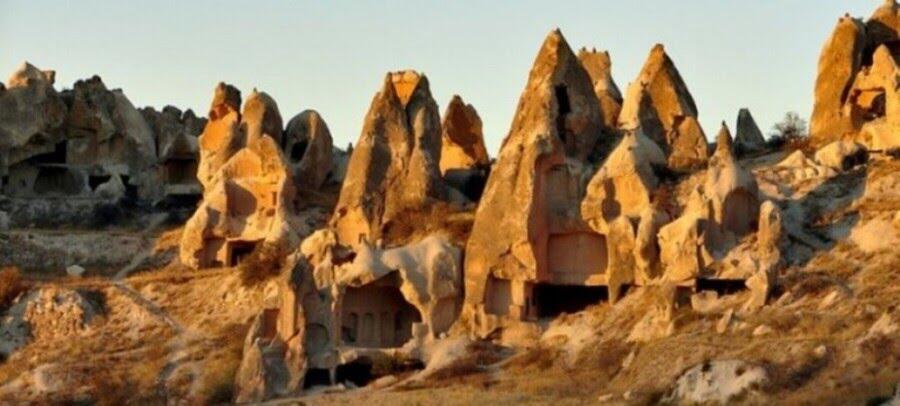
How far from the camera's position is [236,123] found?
58.9m

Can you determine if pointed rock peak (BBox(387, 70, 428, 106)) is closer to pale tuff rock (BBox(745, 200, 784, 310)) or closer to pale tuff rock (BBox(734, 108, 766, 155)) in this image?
pale tuff rock (BBox(734, 108, 766, 155))

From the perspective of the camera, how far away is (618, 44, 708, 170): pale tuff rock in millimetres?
52188

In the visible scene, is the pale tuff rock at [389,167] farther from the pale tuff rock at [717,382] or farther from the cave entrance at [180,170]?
the pale tuff rock at [717,382]

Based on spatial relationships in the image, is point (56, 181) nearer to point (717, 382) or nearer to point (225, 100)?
point (225, 100)

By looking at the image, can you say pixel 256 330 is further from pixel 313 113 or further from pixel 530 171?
pixel 313 113

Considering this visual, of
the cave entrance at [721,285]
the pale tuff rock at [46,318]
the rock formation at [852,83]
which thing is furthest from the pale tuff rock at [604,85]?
the pale tuff rock at [46,318]

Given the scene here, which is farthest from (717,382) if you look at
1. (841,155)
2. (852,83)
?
(852,83)

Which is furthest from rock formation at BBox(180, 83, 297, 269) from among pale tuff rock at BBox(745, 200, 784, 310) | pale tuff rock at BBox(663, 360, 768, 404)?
pale tuff rock at BBox(663, 360, 768, 404)

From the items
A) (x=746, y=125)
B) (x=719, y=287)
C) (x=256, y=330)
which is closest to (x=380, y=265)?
(x=256, y=330)

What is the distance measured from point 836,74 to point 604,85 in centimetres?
745

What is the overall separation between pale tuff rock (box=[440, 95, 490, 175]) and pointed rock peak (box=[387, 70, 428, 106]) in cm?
160

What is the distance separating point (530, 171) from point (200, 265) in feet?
36.7

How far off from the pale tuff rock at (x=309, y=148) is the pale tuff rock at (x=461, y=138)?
11.6ft

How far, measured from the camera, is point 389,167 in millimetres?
52094
